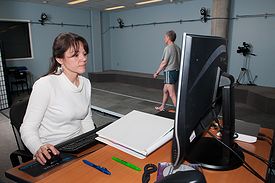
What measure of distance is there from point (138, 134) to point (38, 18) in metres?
6.59

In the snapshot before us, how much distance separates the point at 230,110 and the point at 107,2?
19.9 feet

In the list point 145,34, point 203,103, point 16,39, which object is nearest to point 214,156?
point 203,103

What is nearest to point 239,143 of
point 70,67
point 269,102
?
point 70,67

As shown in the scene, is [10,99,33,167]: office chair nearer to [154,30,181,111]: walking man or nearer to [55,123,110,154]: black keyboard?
[55,123,110,154]: black keyboard

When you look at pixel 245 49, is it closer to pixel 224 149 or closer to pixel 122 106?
pixel 122 106

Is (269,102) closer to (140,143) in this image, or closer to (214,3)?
(214,3)

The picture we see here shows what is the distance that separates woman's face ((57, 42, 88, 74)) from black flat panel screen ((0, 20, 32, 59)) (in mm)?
5485

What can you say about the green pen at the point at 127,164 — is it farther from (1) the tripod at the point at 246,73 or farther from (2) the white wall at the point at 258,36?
(2) the white wall at the point at 258,36

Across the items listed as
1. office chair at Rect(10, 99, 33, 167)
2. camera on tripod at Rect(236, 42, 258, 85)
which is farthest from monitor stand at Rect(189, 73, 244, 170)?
camera on tripod at Rect(236, 42, 258, 85)

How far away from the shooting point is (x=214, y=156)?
33.6 inches

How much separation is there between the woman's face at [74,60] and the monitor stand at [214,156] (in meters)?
0.82

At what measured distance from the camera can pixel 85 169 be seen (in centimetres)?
81

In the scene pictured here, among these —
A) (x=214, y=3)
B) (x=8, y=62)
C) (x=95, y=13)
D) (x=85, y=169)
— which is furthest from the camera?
(x=95, y=13)

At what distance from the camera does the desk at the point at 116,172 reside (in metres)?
0.74
